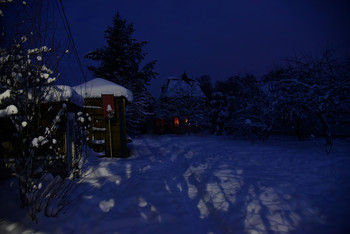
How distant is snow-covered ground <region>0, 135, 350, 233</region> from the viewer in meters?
2.55

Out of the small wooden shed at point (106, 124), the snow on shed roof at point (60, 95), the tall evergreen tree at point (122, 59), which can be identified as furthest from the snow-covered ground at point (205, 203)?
the tall evergreen tree at point (122, 59)

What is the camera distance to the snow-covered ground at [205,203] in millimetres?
2551

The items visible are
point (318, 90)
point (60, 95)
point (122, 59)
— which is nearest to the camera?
point (60, 95)

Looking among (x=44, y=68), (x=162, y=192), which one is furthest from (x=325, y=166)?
(x=44, y=68)

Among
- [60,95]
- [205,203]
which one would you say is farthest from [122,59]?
[205,203]

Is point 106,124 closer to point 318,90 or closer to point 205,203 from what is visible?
point 205,203

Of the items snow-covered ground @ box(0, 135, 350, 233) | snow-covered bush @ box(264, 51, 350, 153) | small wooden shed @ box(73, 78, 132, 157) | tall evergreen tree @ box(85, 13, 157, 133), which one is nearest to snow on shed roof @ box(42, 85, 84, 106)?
snow-covered ground @ box(0, 135, 350, 233)

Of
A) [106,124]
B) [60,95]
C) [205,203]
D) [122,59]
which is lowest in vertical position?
[205,203]

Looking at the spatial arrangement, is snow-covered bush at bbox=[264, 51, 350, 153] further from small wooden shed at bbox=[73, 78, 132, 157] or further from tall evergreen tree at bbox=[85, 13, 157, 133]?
tall evergreen tree at bbox=[85, 13, 157, 133]

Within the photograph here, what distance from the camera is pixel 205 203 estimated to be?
11.5ft

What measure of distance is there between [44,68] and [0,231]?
2.28 m

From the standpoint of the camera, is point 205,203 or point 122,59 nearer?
point 205,203

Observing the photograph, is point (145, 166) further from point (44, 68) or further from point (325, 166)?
point (325, 166)

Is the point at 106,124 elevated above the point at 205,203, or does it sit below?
above
